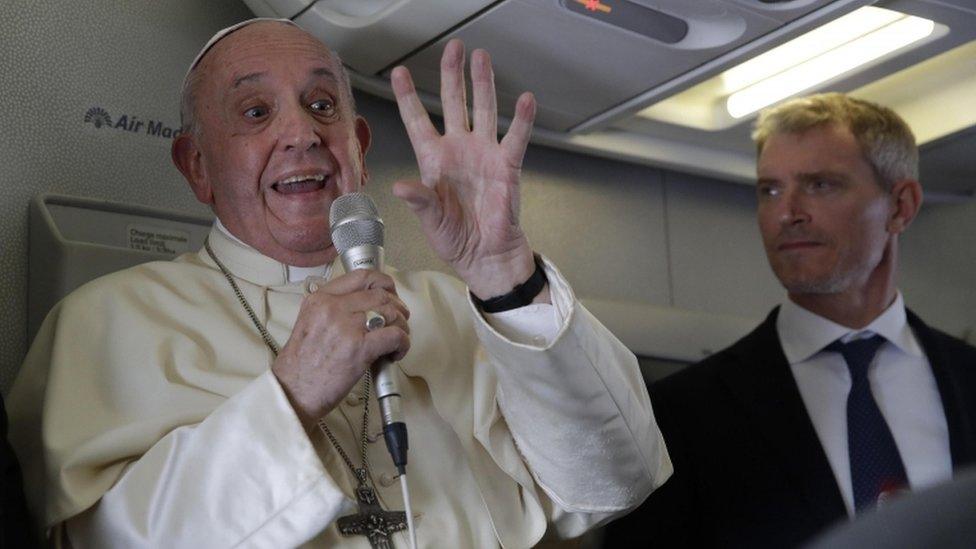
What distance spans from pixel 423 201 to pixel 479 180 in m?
0.14

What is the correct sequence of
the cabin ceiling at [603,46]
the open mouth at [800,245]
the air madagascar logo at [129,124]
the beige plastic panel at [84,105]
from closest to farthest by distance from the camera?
the beige plastic panel at [84,105]
the air madagascar logo at [129,124]
the cabin ceiling at [603,46]
the open mouth at [800,245]

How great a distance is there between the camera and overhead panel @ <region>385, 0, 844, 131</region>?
290 cm

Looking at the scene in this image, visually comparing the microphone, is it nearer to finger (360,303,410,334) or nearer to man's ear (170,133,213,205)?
finger (360,303,410,334)

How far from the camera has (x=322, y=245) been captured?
7.89 ft

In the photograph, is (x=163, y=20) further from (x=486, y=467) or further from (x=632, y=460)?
(x=632, y=460)

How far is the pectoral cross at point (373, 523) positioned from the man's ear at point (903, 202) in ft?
6.73

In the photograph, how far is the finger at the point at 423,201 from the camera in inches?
75.0

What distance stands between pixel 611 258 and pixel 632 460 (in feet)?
5.57

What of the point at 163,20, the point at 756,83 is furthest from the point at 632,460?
the point at 756,83

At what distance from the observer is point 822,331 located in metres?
3.33

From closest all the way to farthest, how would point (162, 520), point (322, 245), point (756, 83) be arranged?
point (162, 520) → point (322, 245) → point (756, 83)

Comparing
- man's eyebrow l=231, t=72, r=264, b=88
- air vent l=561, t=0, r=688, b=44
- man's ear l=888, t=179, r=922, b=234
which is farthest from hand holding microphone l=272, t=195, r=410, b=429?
man's ear l=888, t=179, r=922, b=234

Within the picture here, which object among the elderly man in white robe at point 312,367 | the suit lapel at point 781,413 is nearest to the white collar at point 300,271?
the elderly man in white robe at point 312,367

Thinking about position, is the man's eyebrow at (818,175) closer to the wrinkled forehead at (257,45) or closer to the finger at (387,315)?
the wrinkled forehead at (257,45)
